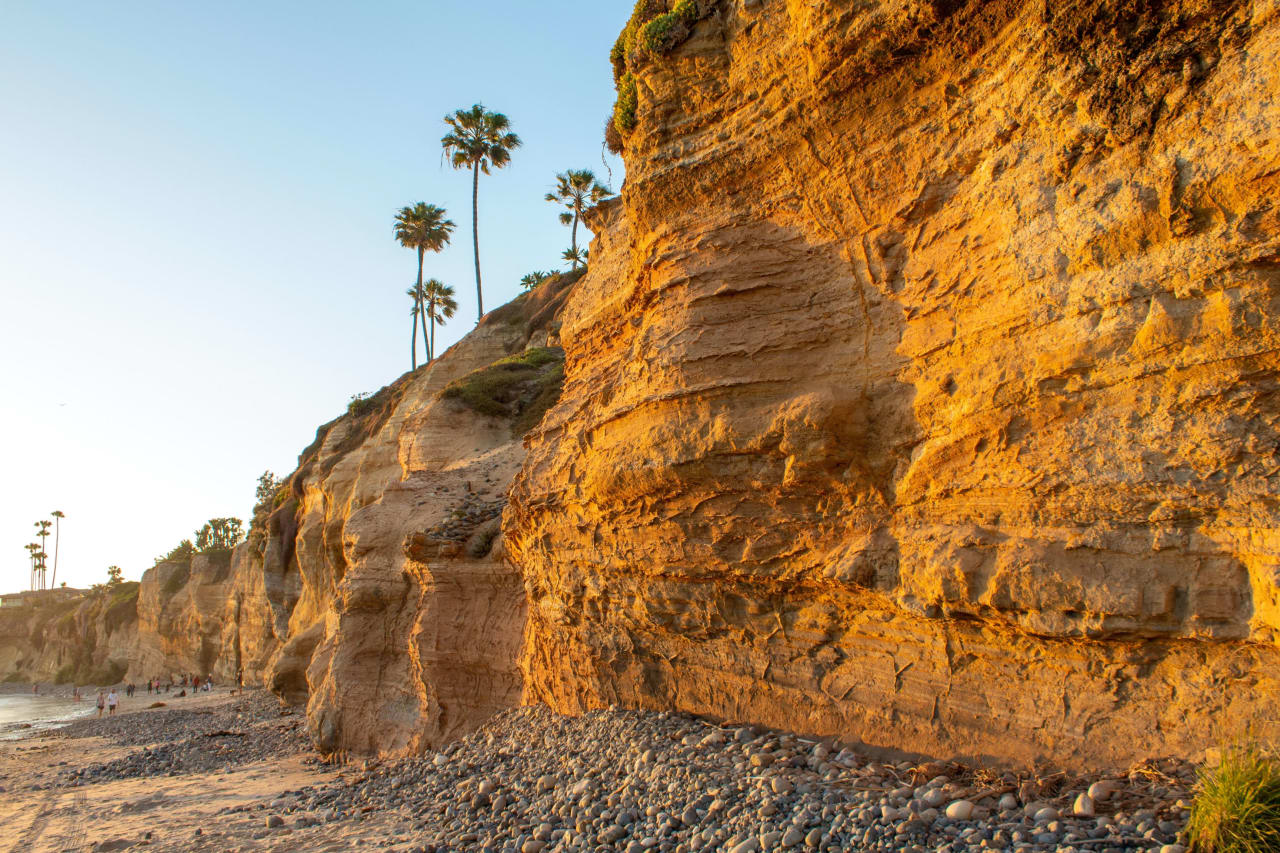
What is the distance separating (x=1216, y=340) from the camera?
5188mm

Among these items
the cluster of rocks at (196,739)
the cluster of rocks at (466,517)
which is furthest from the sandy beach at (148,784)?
the cluster of rocks at (466,517)

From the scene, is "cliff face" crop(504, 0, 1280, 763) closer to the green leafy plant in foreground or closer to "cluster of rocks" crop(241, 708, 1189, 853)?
"cluster of rocks" crop(241, 708, 1189, 853)

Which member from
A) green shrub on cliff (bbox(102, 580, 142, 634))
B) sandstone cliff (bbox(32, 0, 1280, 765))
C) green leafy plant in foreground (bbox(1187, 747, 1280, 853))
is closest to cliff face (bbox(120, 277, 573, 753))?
sandstone cliff (bbox(32, 0, 1280, 765))

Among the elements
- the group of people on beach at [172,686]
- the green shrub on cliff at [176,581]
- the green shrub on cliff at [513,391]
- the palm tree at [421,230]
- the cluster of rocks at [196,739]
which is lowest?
the group of people on beach at [172,686]

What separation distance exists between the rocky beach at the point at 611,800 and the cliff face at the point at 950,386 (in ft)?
1.68

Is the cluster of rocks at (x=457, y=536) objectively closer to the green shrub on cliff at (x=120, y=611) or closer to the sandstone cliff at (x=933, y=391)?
the sandstone cliff at (x=933, y=391)

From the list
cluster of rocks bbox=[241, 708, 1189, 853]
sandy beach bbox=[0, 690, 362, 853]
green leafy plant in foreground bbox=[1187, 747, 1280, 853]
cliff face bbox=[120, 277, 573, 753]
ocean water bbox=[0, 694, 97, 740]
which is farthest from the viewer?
ocean water bbox=[0, 694, 97, 740]

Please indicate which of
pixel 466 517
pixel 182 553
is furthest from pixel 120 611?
pixel 466 517

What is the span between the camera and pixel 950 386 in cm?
684

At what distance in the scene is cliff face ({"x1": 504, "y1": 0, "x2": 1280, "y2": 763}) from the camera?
5266 mm

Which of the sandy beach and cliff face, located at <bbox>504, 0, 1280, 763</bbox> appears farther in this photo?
the sandy beach

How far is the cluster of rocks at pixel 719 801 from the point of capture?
17.1ft

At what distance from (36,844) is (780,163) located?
14.1 meters

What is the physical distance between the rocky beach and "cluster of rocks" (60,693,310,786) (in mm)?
329
